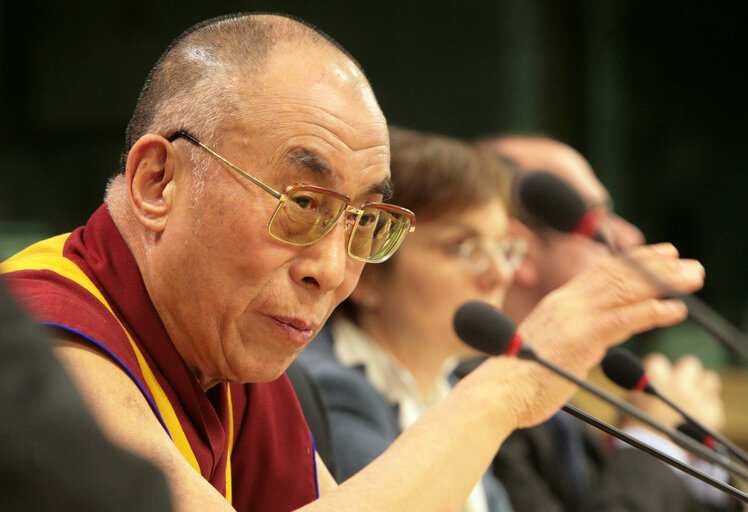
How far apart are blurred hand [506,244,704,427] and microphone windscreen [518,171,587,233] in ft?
0.36

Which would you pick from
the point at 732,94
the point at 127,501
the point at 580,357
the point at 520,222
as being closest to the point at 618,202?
the point at 732,94

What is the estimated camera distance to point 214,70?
1268 millimetres

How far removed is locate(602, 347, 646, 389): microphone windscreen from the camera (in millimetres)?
1413

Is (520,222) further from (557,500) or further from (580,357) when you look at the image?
(580,357)

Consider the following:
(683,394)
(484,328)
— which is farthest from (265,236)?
(683,394)

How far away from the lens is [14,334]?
0.58 meters

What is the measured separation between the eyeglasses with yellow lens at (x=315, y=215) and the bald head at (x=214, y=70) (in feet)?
0.12

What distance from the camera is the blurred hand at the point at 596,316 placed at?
1382 millimetres

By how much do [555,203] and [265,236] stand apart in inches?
19.9

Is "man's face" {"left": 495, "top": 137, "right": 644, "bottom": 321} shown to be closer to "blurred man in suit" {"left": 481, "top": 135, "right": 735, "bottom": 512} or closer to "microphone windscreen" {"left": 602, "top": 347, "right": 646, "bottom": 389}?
"blurred man in suit" {"left": 481, "top": 135, "right": 735, "bottom": 512}

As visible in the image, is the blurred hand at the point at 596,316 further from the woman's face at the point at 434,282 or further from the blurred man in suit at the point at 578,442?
the woman's face at the point at 434,282

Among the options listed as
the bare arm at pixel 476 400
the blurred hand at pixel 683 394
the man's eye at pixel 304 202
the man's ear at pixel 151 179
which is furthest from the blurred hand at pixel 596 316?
the blurred hand at pixel 683 394

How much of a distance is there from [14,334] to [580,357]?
963mm

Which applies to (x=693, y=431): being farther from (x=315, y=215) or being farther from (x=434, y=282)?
(x=434, y=282)
